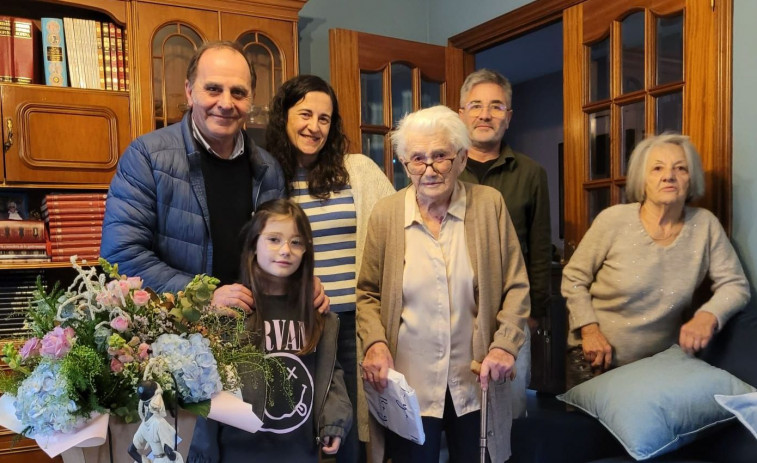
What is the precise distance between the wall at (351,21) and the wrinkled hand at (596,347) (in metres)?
1.97

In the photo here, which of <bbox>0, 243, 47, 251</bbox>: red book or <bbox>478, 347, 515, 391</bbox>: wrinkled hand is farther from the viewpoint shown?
<bbox>0, 243, 47, 251</bbox>: red book

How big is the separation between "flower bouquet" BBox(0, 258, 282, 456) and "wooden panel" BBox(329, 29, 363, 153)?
6.45 feet

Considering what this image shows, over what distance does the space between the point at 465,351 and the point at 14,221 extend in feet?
6.16

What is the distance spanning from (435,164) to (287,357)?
2.06ft

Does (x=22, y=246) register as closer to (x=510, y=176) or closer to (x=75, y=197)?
(x=75, y=197)

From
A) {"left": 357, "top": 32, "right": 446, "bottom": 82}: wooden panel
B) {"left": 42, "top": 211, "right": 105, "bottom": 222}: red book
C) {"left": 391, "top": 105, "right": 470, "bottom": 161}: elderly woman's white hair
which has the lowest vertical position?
{"left": 42, "top": 211, "right": 105, "bottom": 222}: red book

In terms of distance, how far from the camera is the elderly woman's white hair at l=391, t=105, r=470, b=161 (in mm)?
1675

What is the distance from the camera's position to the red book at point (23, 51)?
8.00 ft

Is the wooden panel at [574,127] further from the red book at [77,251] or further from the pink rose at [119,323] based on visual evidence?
the pink rose at [119,323]

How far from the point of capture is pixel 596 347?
202 centimetres

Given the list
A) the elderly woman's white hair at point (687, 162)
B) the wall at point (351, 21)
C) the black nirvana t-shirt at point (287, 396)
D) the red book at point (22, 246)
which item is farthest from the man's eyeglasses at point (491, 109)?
the red book at point (22, 246)

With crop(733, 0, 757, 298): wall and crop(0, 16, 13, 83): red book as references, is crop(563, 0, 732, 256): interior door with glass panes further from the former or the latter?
crop(0, 16, 13, 83): red book

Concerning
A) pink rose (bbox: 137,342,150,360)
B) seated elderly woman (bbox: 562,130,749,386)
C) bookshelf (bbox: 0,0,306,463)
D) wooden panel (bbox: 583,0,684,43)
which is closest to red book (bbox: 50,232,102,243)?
bookshelf (bbox: 0,0,306,463)

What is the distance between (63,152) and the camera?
8.18 ft
